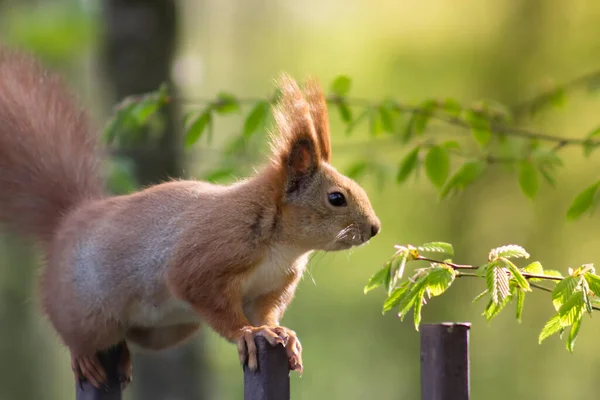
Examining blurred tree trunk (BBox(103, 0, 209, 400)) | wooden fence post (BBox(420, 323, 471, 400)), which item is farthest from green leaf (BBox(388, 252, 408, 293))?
blurred tree trunk (BBox(103, 0, 209, 400))

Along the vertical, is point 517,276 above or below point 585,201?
below

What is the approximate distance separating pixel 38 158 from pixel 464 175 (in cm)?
120

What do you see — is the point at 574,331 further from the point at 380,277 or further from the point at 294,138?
the point at 294,138

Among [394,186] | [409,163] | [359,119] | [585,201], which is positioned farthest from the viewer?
[394,186]

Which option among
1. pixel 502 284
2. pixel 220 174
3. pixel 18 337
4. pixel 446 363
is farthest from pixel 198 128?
pixel 18 337

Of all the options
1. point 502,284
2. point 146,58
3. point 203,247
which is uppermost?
point 146,58

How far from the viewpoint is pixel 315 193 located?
207 centimetres

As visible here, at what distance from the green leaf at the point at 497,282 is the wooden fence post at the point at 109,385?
105cm

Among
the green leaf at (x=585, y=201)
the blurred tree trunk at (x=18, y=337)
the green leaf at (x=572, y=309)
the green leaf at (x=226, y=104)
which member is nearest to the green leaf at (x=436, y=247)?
the green leaf at (x=572, y=309)

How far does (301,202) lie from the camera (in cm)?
206

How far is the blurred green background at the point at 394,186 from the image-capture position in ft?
23.1

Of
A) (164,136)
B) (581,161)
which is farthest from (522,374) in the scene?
(164,136)

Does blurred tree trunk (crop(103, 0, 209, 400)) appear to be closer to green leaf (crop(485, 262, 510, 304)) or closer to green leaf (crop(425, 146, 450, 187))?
green leaf (crop(425, 146, 450, 187))

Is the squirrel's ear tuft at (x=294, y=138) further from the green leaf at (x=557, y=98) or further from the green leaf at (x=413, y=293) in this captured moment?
the green leaf at (x=557, y=98)
